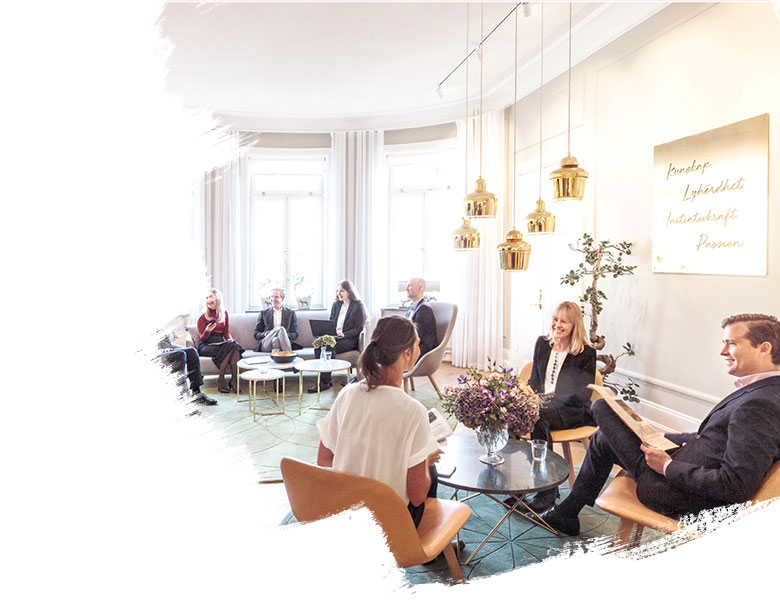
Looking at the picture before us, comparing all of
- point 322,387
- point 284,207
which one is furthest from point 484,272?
point 284,207

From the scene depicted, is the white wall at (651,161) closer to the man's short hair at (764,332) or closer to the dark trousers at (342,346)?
the man's short hair at (764,332)

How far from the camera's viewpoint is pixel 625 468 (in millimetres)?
2127

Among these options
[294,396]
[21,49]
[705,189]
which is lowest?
[294,396]

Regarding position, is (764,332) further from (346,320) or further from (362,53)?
(346,320)

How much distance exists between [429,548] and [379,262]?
5538 mm

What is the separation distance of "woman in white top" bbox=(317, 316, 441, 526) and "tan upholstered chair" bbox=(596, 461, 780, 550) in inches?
30.4

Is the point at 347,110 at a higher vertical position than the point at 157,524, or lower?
higher

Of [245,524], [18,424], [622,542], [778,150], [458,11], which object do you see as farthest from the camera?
[458,11]

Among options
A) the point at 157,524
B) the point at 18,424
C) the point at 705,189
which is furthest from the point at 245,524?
the point at 705,189

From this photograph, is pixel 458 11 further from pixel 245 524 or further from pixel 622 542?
pixel 245 524

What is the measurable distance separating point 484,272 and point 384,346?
4.66 metres

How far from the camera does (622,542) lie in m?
1.90

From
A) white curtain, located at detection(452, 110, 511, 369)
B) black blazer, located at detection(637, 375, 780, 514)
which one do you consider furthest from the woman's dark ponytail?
white curtain, located at detection(452, 110, 511, 369)

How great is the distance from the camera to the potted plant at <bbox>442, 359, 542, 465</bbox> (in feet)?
7.18
